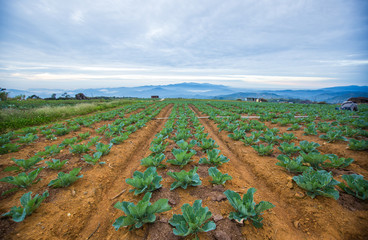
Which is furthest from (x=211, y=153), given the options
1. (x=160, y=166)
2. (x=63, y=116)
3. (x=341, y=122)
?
(x=63, y=116)

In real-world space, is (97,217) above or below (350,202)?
below

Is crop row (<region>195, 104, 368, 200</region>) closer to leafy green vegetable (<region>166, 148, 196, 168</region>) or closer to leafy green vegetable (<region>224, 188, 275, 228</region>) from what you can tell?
leafy green vegetable (<region>224, 188, 275, 228</region>)

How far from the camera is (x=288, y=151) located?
4.52 meters

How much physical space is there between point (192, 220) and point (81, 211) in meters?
2.14

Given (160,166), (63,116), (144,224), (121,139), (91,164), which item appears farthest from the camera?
(63,116)

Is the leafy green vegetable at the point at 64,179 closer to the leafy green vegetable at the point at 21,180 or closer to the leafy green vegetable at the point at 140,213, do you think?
the leafy green vegetable at the point at 21,180

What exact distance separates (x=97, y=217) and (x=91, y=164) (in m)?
2.03

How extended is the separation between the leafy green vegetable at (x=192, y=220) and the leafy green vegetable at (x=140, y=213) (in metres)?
0.23

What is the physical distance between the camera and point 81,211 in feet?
8.63

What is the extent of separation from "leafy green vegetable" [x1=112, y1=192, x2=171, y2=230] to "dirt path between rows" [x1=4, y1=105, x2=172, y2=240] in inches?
13.0

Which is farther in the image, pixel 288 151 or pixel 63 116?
pixel 63 116

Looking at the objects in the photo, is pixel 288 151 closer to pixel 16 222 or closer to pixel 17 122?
pixel 16 222

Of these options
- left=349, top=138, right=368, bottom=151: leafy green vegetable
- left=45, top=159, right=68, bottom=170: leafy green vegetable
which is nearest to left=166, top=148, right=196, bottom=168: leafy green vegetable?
left=45, top=159, right=68, bottom=170: leafy green vegetable

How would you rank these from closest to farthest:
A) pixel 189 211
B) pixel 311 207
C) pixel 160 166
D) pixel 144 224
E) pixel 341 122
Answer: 1. pixel 189 211
2. pixel 144 224
3. pixel 311 207
4. pixel 160 166
5. pixel 341 122
